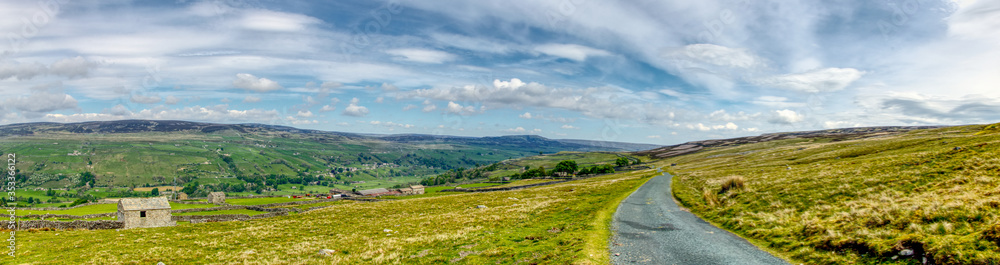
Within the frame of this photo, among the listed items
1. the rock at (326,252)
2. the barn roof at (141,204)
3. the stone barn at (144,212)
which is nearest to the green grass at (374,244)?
the rock at (326,252)

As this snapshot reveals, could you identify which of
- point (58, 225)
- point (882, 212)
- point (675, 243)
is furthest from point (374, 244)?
point (58, 225)

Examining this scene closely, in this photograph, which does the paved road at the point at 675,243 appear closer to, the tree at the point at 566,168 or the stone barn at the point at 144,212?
the stone barn at the point at 144,212

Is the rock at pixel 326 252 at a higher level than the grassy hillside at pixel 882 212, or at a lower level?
lower

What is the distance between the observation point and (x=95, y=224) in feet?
137

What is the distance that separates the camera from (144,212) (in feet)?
148

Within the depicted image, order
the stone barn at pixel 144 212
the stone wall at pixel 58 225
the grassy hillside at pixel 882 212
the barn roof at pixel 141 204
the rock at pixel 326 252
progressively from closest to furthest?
1. the grassy hillside at pixel 882 212
2. the rock at pixel 326 252
3. the stone wall at pixel 58 225
4. the stone barn at pixel 144 212
5. the barn roof at pixel 141 204

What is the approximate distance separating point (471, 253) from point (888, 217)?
1989cm

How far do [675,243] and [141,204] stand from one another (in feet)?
190

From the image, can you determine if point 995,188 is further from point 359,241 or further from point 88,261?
→ point 88,261

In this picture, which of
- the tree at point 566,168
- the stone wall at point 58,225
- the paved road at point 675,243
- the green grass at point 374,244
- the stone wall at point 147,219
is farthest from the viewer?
the tree at point 566,168

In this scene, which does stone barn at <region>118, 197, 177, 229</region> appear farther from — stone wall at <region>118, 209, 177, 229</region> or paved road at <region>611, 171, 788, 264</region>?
paved road at <region>611, 171, 788, 264</region>

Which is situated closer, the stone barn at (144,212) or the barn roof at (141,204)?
the stone barn at (144,212)

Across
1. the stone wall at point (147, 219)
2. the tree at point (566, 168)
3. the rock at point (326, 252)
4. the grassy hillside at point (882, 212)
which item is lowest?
the tree at point (566, 168)

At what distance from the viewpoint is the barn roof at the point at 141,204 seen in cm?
4416
